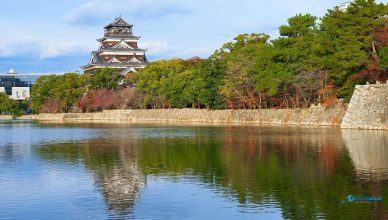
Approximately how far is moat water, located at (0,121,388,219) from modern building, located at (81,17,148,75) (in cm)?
6838

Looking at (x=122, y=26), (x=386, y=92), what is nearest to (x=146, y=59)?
(x=122, y=26)

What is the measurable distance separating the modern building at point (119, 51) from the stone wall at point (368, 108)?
193 ft

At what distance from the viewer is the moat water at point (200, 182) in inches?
501

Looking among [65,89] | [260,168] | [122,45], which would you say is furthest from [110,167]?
[122,45]

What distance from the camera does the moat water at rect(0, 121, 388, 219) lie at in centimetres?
1273

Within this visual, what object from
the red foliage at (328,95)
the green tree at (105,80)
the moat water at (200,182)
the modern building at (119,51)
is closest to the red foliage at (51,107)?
the modern building at (119,51)

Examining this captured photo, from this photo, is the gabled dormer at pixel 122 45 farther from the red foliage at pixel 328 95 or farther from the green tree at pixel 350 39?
the green tree at pixel 350 39

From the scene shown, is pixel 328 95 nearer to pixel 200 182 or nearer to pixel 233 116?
pixel 233 116

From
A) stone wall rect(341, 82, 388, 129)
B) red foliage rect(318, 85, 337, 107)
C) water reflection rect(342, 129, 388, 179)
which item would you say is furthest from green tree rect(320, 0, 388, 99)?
water reflection rect(342, 129, 388, 179)

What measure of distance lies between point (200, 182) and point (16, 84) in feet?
438

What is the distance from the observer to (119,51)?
96.2 m

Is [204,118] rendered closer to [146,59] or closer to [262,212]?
[146,59]

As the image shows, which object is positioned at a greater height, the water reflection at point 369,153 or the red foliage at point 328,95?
the red foliage at point 328,95

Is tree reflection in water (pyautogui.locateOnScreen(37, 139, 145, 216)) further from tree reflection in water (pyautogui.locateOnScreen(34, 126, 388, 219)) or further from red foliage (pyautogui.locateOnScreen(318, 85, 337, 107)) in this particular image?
red foliage (pyautogui.locateOnScreen(318, 85, 337, 107))
